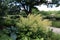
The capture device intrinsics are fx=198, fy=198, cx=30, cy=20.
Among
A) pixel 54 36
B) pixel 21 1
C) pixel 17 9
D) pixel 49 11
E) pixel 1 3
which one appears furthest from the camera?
pixel 49 11

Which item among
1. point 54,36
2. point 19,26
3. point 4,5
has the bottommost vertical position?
point 54,36

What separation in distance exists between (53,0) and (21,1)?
2152 mm

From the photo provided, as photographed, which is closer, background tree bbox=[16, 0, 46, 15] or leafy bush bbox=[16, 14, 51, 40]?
leafy bush bbox=[16, 14, 51, 40]

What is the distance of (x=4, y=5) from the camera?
30.5 ft

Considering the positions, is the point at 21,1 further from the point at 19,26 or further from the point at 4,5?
the point at 19,26

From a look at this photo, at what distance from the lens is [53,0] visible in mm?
13086

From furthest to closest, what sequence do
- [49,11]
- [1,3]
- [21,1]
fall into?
[49,11] → [21,1] → [1,3]

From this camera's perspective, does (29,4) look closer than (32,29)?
No

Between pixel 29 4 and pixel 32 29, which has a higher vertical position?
pixel 32 29

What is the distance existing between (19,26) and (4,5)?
5.13 ft

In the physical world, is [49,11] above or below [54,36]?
below

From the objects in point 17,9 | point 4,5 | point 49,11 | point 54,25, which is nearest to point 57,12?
point 49,11

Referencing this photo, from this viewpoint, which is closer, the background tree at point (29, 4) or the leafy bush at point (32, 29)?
the leafy bush at point (32, 29)

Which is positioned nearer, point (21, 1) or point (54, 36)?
point (54, 36)
